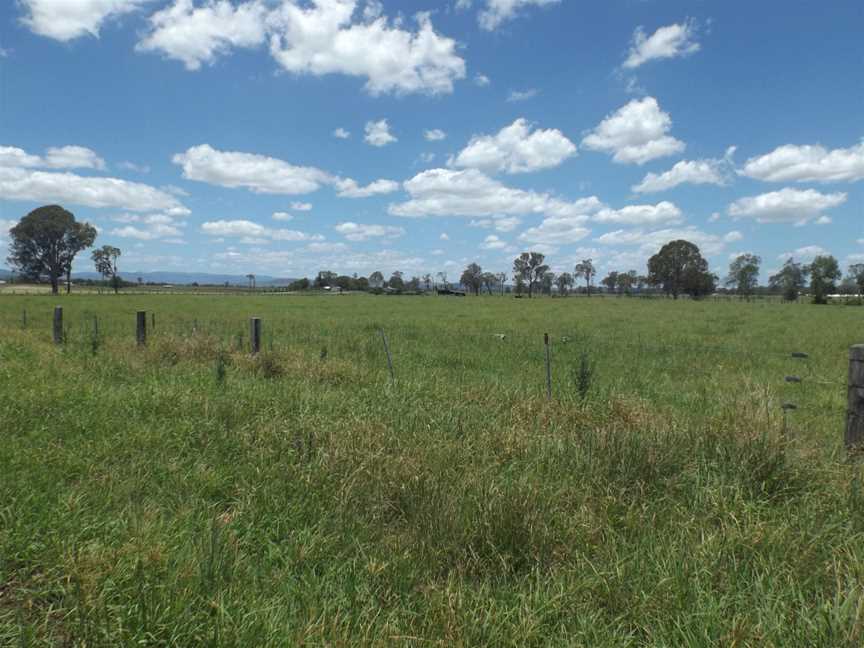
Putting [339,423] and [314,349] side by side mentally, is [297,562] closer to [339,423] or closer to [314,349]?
[339,423]

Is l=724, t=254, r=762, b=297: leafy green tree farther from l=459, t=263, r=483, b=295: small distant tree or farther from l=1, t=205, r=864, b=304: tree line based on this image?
l=459, t=263, r=483, b=295: small distant tree

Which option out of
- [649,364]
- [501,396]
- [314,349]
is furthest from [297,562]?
[649,364]

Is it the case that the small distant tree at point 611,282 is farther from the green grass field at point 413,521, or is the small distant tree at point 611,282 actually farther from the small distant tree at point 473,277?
the green grass field at point 413,521

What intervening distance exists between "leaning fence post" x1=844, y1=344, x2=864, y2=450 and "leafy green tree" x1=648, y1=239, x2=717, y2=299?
410 feet

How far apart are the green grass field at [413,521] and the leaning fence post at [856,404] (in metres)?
0.23

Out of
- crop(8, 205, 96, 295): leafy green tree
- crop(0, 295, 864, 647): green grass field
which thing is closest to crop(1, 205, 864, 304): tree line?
crop(8, 205, 96, 295): leafy green tree

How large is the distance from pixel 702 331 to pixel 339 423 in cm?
2428

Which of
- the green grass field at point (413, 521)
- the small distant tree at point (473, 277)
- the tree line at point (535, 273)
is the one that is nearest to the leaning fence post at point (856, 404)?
the green grass field at point (413, 521)

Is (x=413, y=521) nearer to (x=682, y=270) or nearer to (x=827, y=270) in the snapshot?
(x=682, y=270)

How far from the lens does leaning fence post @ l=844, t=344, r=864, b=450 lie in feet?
17.1

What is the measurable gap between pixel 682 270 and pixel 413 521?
5150 inches

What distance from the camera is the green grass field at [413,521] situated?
304 cm

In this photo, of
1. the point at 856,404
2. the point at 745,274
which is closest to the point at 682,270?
the point at 745,274

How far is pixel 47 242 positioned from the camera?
91500 mm
